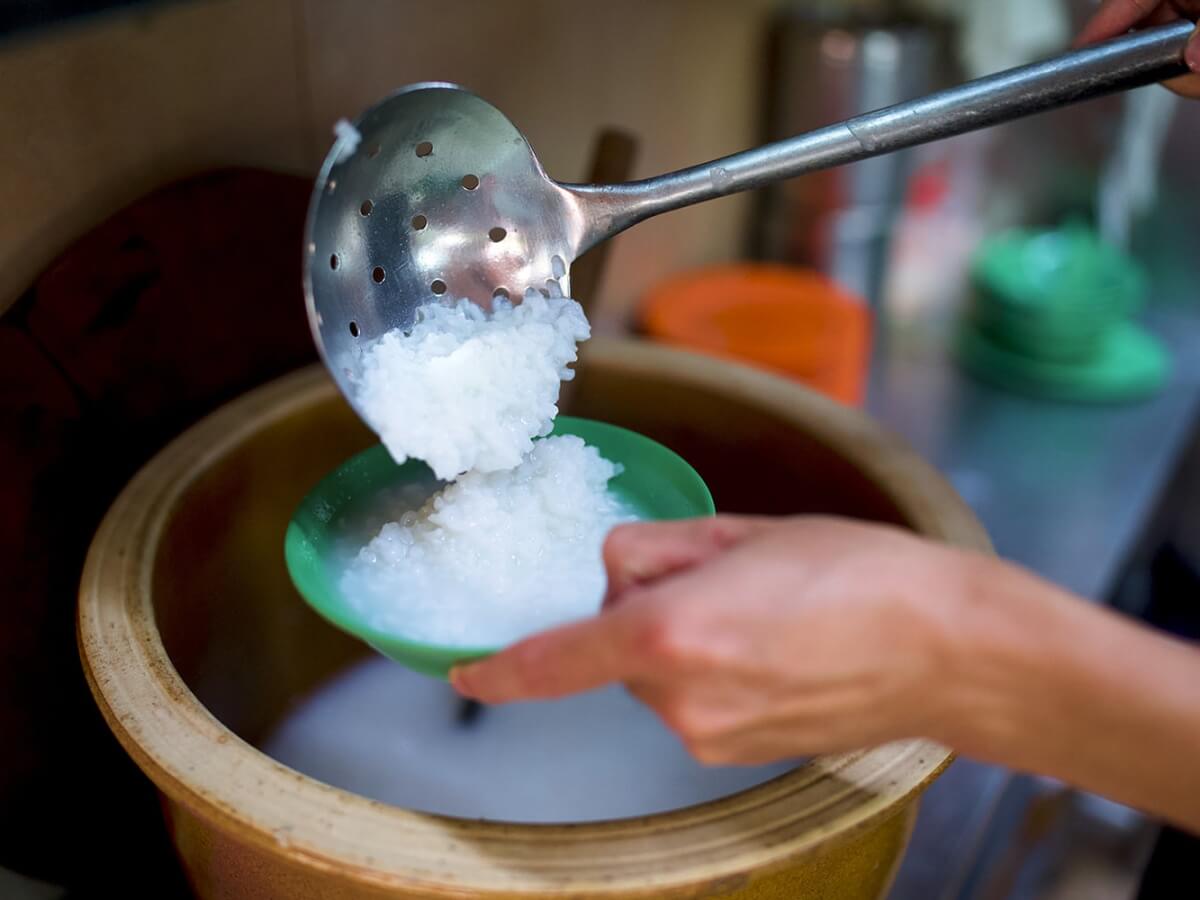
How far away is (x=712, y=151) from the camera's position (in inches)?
52.4

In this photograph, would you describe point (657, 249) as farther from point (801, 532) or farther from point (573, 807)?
point (801, 532)

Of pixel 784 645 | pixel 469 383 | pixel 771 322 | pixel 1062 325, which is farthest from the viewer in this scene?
pixel 1062 325

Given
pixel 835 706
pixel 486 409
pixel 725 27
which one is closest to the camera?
pixel 835 706

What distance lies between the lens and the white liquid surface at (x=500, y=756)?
0.71m

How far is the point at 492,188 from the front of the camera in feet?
1.92

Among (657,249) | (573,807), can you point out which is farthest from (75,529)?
(657,249)

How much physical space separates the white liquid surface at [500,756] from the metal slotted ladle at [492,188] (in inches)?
12.2

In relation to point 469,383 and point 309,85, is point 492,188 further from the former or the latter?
point 309,85

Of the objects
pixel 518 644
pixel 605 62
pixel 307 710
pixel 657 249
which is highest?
pixel 605 62

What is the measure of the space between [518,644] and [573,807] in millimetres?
304

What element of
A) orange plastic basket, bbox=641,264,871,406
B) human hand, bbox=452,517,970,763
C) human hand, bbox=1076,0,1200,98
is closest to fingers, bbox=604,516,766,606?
human hand, bbox=452,517,970,763

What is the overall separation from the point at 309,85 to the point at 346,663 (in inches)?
17.2

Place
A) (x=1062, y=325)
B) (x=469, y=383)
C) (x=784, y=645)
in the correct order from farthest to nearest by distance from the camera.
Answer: (x=1062, y=325), (x=469, y=383), (x=784, y=645)

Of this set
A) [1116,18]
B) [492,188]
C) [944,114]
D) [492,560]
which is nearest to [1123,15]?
[1116,18]
